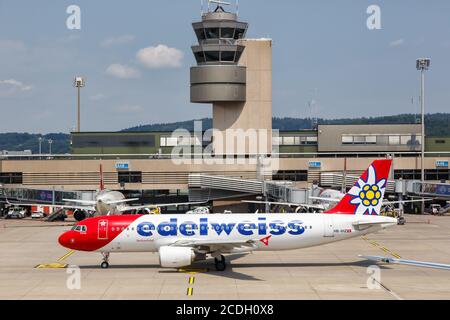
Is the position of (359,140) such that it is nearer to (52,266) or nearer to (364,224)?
(364,224)

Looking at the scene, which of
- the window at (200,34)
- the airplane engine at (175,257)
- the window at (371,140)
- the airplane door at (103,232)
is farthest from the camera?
the window at (371,140)

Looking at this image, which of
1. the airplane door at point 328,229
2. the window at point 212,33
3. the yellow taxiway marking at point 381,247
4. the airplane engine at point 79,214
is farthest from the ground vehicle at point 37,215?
the airplane door at point 328,229

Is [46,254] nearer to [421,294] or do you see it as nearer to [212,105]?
[421,294]

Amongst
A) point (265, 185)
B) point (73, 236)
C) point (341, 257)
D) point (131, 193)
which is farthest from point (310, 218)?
point (131, 193)

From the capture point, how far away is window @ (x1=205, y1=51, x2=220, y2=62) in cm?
11291

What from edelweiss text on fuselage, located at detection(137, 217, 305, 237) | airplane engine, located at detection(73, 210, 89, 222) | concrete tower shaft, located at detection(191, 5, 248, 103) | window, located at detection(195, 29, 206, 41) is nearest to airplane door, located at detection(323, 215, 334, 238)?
edelweiss text on fuselage, located at detection(137, 217, 305, 237)

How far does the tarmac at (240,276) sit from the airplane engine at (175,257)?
2.53 ft

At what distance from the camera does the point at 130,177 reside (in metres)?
118

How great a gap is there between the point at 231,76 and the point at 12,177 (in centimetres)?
3946

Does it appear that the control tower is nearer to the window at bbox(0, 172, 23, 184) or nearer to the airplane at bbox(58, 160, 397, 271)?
the window at bbox(0, 172, 23, 184)

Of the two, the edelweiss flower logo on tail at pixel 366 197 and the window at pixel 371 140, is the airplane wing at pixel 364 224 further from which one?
the window at pixel 371 140

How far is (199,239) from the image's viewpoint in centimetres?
5116

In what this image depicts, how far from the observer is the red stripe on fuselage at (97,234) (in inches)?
2010

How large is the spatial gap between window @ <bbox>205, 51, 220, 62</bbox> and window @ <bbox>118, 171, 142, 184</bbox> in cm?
2173
